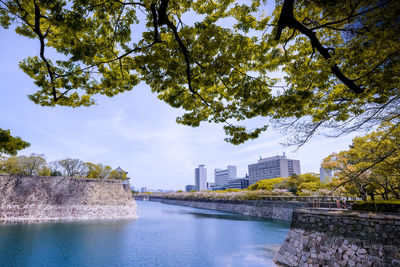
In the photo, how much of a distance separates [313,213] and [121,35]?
10.5 m

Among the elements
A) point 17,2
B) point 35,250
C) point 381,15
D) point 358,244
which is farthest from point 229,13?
point 35,250

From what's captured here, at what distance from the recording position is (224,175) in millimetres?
139000

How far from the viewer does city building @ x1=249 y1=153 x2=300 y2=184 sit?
95062 mm

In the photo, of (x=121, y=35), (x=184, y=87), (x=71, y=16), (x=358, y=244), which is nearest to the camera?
(x=71, y=16)

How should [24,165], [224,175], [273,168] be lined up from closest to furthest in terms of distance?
1. [24,165]
2. [273,168]
3. [224,175]

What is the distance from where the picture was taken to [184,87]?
20.1ft

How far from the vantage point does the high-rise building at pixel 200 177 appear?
154 metres

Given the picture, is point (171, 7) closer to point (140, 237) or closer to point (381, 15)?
point (381, 15)

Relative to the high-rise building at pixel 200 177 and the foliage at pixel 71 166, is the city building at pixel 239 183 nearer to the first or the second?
the high-rise building at pixel 200 177

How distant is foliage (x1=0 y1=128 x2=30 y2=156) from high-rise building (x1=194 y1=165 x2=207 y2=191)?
152m

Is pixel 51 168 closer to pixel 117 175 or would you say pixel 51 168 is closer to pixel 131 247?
pixel 117 175

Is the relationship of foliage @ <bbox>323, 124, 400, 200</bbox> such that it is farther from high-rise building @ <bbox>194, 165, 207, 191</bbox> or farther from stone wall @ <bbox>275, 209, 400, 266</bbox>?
high-rise building @ <bbox>194, 165, 207, 191</bbox>

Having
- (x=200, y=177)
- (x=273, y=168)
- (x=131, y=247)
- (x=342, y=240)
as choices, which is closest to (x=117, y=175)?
(x=131, y=247)

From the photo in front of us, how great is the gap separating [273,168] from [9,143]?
101328 mm
